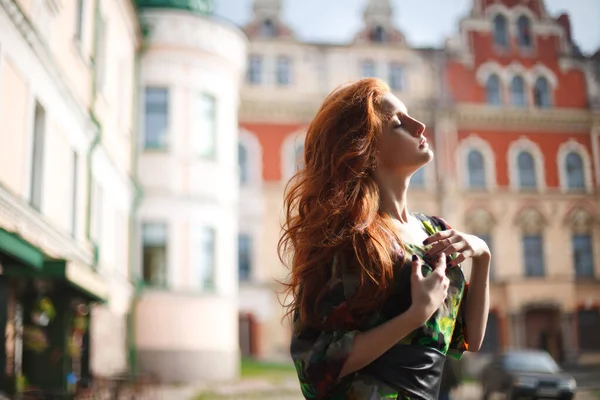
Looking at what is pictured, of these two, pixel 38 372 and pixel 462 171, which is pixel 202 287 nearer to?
pixel 38 372

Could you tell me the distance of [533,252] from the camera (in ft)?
94.7

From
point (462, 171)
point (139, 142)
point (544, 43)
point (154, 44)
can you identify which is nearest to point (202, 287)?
point (139, 142)

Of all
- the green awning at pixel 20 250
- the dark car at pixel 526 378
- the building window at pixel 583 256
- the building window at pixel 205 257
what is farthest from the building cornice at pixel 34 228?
the building window at pixel 583 256

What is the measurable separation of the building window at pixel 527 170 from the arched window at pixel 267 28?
10533 millimetres

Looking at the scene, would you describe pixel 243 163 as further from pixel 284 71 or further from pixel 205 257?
pixel 205 257

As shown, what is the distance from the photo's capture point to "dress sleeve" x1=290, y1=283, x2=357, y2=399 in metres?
1.79

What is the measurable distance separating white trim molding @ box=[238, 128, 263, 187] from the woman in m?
25.5

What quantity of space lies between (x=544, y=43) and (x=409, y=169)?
30289 mm

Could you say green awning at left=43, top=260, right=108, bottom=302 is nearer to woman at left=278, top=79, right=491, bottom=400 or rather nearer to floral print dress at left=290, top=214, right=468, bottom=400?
woman at left=278, top=79, right=491, bottom=400

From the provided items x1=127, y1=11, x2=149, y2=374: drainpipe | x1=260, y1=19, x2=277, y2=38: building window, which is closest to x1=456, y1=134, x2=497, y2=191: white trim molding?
A: x1=260, y1=19, x2=277, y2=38: building window

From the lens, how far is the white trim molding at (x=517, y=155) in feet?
95.5

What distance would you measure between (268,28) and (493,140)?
955 centimetres

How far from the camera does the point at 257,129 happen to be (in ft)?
91.3

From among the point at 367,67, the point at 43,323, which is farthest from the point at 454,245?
the point at 367,67
